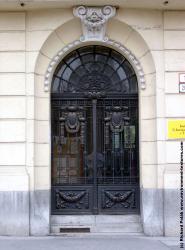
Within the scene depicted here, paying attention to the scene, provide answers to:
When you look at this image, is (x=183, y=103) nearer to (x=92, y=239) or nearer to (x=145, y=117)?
(x=145, y=117)

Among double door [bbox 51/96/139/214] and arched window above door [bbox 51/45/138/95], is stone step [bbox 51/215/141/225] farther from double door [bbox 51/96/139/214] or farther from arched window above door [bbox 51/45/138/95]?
arched window above door [bbox 51/45/138/95]

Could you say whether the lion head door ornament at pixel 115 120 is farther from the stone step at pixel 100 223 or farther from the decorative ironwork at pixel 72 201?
the stone step at pixel 100 223

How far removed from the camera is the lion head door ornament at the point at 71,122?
1297cm

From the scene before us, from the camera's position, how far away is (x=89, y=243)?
11297mm

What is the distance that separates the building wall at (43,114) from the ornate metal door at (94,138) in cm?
51

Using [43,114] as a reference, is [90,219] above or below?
below

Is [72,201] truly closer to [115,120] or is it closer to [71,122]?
[71,122]

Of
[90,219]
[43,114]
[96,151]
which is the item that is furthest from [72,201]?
[43,114]

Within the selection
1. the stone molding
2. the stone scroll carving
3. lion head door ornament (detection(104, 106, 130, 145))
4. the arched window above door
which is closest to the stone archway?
the stone molding

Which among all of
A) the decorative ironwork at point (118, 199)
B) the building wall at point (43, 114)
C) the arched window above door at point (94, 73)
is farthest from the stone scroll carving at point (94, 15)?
→ the decorative ironwork at point (118, 199)

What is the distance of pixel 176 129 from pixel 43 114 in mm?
3018

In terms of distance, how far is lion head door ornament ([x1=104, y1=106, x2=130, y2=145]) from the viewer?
1300 cm

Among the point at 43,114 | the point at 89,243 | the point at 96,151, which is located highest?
the point at 43,114

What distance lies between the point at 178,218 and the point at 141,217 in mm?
919
